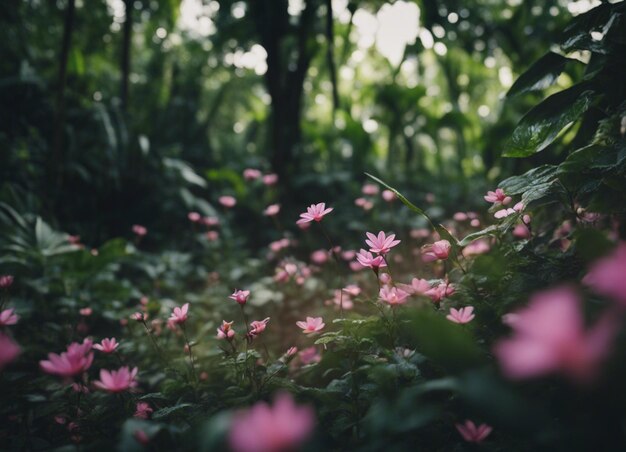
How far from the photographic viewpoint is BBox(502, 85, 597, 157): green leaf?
1.11 meters

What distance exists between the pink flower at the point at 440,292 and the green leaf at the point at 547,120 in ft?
1.59

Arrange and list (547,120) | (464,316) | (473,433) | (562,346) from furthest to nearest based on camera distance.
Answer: (547,120) → (464,316) → (473,433) → (562,346)

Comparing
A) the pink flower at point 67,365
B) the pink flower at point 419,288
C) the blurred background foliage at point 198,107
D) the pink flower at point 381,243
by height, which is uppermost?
the blurred background foliage at point 198,107

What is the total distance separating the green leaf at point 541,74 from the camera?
1.26 metres

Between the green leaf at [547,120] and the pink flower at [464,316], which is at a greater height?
the green leaf at [547,120]

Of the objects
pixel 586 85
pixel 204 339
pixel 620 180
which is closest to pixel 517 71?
pixel 586 85

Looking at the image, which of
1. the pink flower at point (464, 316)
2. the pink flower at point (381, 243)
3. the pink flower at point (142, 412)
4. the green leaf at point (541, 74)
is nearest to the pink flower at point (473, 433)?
the pink flower at point (464, 316)

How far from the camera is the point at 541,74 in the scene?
1281 millimetres

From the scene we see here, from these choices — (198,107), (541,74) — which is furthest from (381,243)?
(198,107)

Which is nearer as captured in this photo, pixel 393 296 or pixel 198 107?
pixel 393 296

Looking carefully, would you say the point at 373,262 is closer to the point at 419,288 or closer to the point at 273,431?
the point at 419,288

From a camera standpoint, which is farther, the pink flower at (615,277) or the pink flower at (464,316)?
the pink flower at (464,316)

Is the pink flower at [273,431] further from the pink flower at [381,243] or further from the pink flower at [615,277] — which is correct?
the pink flower at [381,243]

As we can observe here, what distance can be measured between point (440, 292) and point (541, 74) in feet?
2.81
